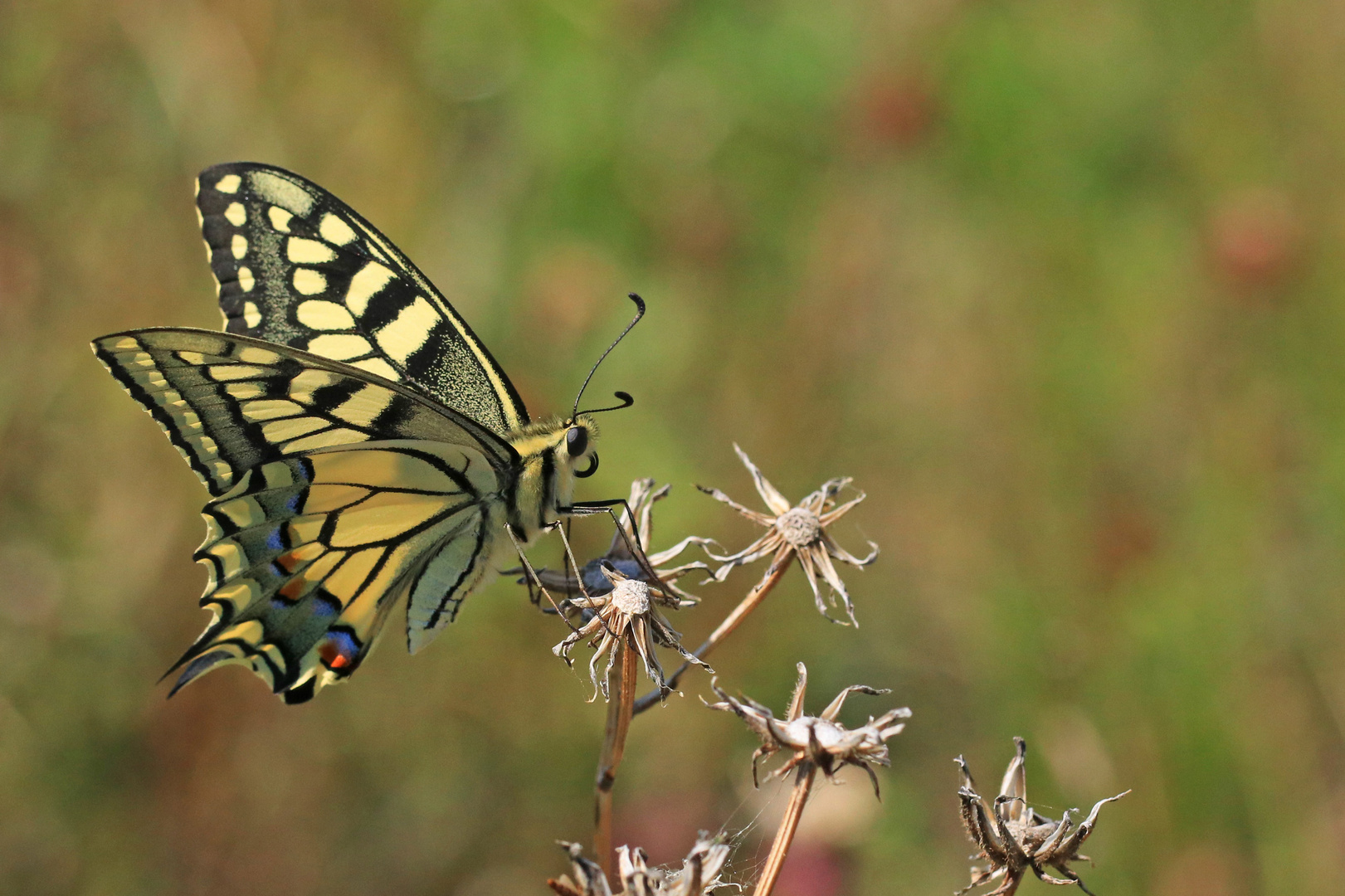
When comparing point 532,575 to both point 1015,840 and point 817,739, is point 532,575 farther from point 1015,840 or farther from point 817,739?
point 1015,840

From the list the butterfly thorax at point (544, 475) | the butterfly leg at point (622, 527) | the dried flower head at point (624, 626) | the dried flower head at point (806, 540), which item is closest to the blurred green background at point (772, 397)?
the butterfly thorax at point (544, 475)

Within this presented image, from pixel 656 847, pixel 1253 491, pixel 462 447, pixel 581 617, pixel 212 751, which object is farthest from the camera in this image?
pixel 1253 491

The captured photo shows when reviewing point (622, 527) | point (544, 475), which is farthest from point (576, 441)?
point (622, 527)

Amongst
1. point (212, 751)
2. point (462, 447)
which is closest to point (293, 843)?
point (212, 751)

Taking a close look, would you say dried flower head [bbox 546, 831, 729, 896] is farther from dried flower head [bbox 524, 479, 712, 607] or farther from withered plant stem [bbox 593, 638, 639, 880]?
dried flower head [bbox 524, 479, 712, 607]

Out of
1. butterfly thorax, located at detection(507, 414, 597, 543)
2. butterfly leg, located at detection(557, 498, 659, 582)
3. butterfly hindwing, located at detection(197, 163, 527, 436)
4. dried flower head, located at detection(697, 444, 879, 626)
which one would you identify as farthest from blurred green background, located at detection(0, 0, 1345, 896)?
dried flower head, located at detection(697, 444, 879, 626)

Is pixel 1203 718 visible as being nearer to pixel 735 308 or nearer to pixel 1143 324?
pixel 1143 324
